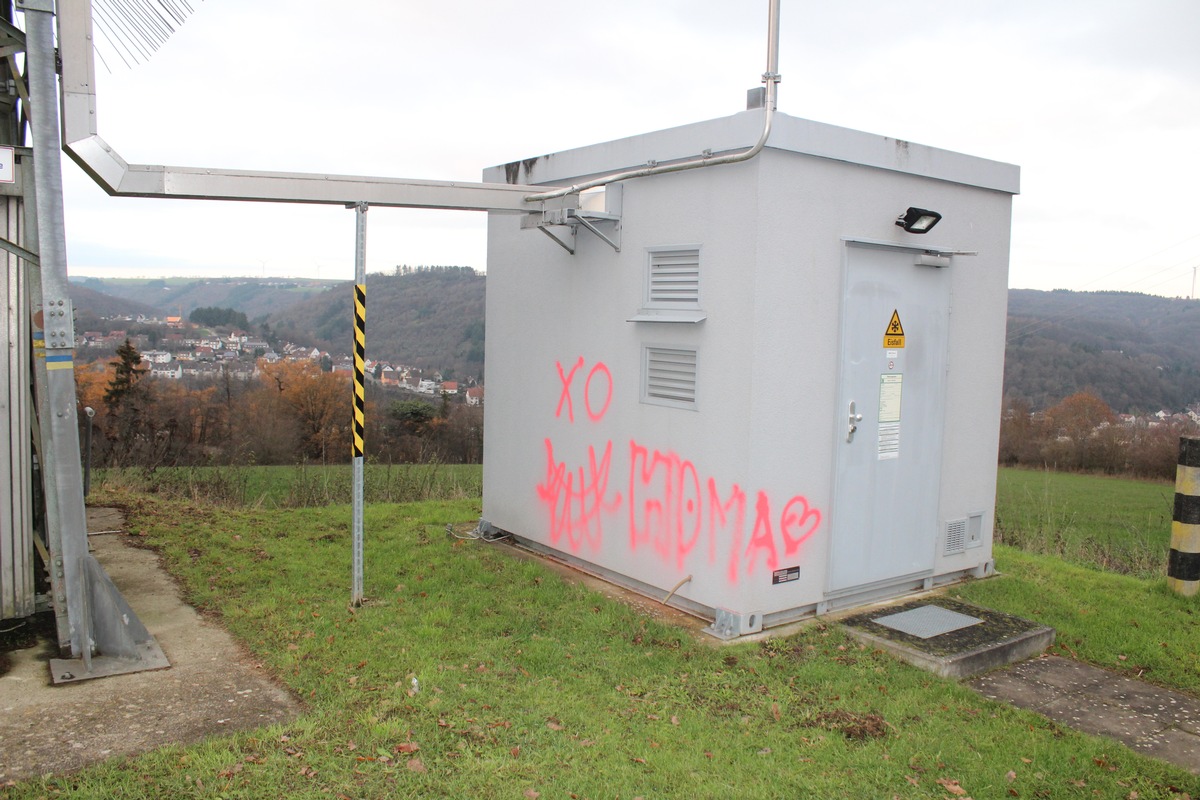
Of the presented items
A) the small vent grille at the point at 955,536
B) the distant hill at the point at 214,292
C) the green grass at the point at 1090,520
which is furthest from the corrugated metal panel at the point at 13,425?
the distant hill at the point at 214,292

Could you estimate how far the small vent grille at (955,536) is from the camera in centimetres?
714

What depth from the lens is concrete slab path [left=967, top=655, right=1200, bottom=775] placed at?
4.55 m

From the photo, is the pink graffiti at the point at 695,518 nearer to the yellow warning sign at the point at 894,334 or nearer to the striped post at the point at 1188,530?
the yellow warning sign at the point at 894,334

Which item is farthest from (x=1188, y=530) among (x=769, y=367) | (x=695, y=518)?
(x=695, y=518)

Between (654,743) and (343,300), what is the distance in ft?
92.3

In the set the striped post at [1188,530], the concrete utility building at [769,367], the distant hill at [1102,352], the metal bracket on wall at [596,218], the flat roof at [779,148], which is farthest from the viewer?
the distant hill at [1102,352]

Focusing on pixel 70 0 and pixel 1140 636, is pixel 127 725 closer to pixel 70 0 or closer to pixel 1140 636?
pixel 70 0

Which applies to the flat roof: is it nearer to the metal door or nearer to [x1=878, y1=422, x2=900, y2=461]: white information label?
the metal door

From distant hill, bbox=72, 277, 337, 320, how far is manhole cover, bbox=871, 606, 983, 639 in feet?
87.9

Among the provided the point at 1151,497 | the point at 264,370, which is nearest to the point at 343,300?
the point at 264,370

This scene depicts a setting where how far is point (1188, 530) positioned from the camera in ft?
23.2

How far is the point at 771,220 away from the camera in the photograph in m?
5.70

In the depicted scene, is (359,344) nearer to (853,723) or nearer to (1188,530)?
(853,723)

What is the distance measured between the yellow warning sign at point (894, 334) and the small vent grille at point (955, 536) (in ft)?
5.52
